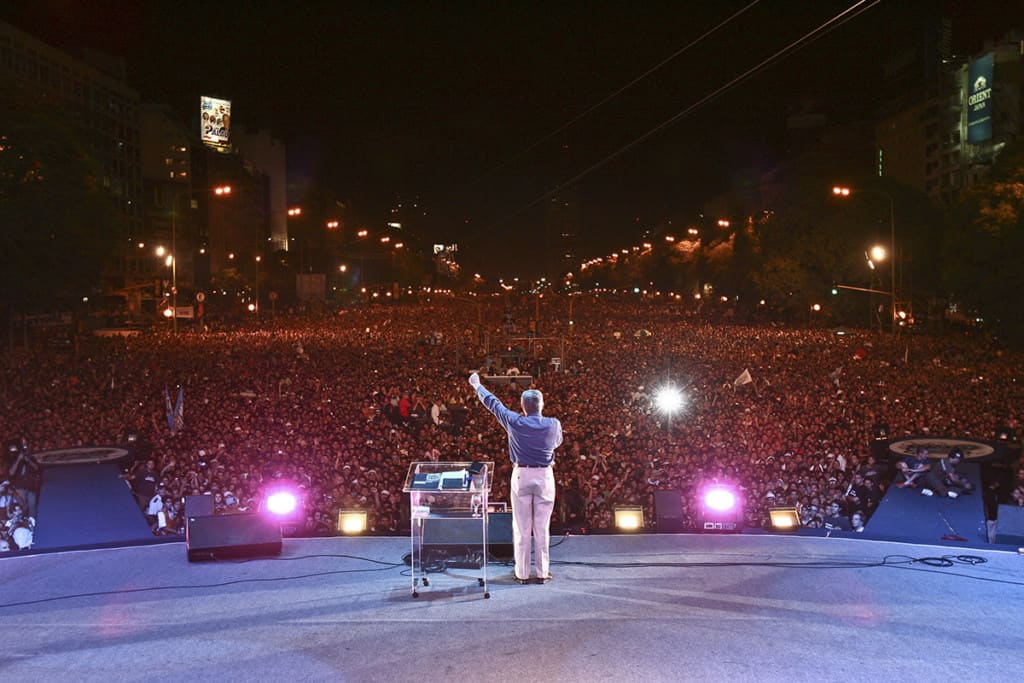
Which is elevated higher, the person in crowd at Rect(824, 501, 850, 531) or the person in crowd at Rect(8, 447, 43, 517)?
the person in crowd at Rect(8, 447, 43, 517)

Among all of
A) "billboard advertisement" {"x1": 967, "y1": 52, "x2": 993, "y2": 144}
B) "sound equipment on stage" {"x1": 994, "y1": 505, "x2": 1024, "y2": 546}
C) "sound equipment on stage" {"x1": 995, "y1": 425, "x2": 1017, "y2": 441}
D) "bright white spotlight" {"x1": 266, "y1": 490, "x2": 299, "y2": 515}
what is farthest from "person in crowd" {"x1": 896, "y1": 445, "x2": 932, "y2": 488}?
"billboard advertisement" {"x1": 967, "y1": 52, "x2": 993, "y2": 144}

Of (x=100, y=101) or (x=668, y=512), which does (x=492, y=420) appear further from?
(x=100, y=101)

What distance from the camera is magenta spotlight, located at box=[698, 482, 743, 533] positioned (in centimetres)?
872

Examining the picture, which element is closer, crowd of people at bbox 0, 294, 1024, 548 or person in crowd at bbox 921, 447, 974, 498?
person in crowd at bbox 921, 447, 974, 498

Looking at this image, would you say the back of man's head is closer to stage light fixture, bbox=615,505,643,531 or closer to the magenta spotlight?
stage light fixture, bbox=615,505,643,531

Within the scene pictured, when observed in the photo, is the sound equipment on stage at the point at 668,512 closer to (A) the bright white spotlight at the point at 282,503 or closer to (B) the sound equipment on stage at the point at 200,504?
(A) the bright white spotlight at the point at 282,503

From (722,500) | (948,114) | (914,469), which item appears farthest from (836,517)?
(948,114)

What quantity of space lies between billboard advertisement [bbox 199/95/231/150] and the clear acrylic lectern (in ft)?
372

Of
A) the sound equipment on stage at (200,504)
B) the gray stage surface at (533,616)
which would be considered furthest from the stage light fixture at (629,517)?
the sound equipment on stage at (200,504)

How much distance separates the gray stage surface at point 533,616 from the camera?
520 cm

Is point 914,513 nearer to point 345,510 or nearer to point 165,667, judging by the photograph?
point 345,510

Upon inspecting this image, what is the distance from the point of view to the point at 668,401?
19.3 metres

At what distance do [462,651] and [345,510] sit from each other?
3.76m

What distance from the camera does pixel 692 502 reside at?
1201cm
